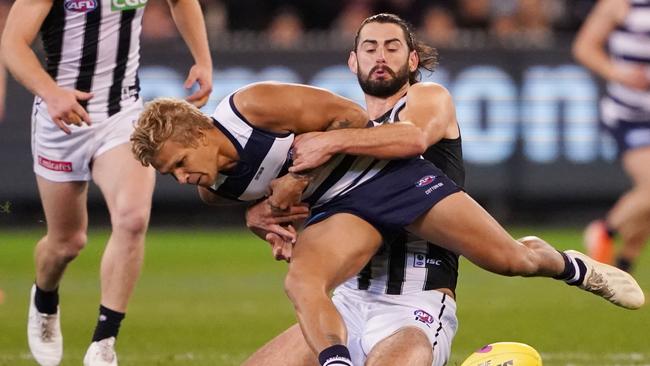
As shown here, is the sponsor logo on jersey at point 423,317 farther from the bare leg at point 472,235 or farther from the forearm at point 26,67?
the forearm at point 26,67

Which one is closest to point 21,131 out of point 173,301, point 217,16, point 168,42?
point 168,42

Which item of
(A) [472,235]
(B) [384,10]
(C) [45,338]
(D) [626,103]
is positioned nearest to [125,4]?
(C) [45,338]

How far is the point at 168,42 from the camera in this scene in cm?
1487

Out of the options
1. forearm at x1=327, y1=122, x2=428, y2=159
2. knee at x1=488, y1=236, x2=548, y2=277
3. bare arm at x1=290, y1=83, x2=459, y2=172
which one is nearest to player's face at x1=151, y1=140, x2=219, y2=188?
bare arm at x1=290, y1=83, x2=459, y2=172

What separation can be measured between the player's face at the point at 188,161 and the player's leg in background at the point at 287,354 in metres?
0.88

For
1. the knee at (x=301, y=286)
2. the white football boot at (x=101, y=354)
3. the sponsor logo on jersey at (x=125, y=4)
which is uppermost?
the sponsor logo on jersey at (x=125, y=4)

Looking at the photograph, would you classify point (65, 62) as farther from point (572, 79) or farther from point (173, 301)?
point (572, 79)

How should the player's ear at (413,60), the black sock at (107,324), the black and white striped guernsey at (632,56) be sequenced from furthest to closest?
1. the black and white striped guernsey at (632,56)
2. the black sock at (107,324)
3. the player's ear at (413,60)

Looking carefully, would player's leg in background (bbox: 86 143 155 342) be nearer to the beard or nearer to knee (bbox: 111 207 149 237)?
knee (bbox: 111 207 149 237)

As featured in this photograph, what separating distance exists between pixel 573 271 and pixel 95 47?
2.88m

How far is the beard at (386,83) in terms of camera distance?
6.62 m

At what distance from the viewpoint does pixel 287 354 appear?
6293mm

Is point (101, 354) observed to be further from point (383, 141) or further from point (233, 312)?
point (233, 312)

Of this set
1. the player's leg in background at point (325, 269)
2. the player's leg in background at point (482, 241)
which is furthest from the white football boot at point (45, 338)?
the player's leg in background at point (482, 241)
